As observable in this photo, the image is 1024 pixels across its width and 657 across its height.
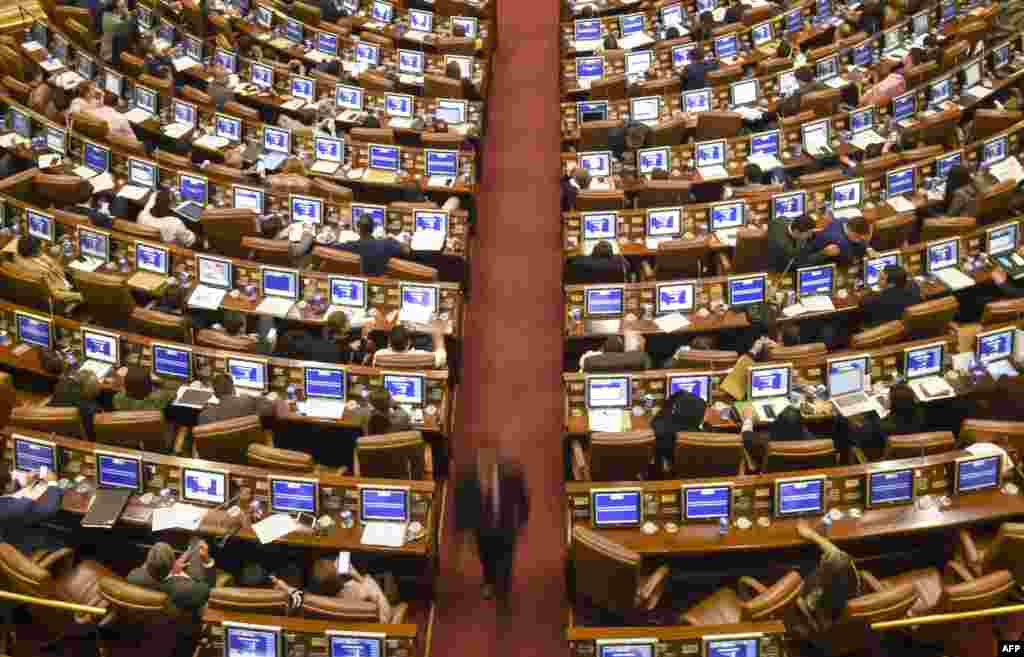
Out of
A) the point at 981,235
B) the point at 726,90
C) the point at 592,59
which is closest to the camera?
the point at 981,235

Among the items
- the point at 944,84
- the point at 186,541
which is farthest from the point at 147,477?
the point at 944,84

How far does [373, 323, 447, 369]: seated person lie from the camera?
33.5 feet

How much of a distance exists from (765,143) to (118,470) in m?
8.33

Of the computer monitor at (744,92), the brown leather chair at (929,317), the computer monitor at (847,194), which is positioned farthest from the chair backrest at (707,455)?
the computer monitor at (744,92)

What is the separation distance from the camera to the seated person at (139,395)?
9.52m

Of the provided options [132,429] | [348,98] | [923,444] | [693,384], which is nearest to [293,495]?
[132,429]

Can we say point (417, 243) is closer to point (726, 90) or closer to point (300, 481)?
point (300, 481)

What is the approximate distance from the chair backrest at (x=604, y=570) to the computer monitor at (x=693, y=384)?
2.04 meters

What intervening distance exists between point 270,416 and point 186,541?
4.68 ft

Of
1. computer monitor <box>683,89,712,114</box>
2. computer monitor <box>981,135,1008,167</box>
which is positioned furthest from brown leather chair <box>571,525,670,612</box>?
computer monitor <box>683,89,712,114</box>

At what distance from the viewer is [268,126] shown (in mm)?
13758

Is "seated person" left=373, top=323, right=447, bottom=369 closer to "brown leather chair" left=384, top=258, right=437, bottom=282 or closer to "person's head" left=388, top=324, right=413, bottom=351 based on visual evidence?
"person's head" left=388, top=324, right=413, bottom=351

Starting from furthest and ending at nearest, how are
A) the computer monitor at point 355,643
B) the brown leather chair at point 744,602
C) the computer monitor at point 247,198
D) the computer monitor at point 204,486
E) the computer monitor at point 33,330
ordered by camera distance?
1. the computer monitor at point 247,198
2. the computer monitor at point 33,330
3. the computer monitor at point 204,486
4. the brown leather chair at point 744,602
5. the computer monitor at point 355,643

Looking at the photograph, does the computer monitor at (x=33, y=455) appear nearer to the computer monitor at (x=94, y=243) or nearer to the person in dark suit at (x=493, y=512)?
the computer monitor at (x=94, y=243)
